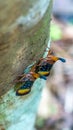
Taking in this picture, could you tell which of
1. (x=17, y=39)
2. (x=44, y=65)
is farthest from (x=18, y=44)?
(x=44, y=65)

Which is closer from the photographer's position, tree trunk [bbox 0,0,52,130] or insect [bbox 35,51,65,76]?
tree trunk [bbox 0,0,52,130]

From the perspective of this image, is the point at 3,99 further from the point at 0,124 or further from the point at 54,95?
the point at 54,95

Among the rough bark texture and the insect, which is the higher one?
the rough bark texture

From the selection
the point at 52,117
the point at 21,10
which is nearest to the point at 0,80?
the point at 21,10

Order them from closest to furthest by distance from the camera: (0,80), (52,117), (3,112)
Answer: (0,80) → (3,112) → (52,117)

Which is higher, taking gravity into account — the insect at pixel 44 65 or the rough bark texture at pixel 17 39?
the rough bark texture at pixel 17 39

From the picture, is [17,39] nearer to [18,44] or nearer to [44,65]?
[18,44]

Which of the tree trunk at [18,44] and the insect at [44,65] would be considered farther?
the insect at [44,65]

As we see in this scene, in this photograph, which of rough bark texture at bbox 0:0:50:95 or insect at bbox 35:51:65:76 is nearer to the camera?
rough bark texture at bbox 0:0:50:95
